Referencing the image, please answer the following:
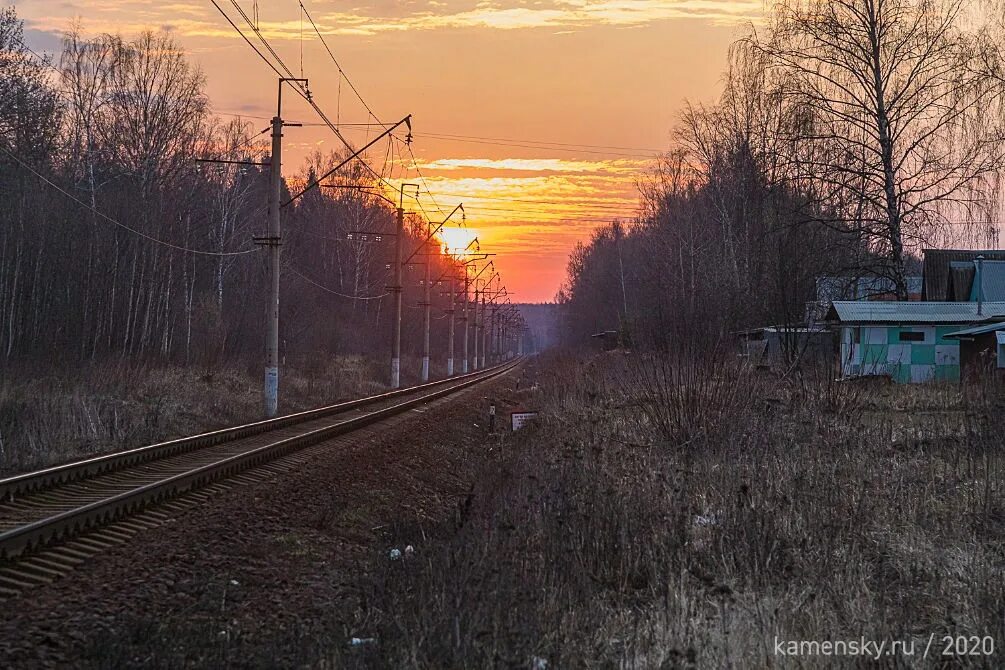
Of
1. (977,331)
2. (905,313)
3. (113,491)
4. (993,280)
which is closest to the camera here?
(113,491)

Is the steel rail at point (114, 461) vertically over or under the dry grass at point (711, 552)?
under

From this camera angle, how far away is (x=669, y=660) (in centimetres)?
594

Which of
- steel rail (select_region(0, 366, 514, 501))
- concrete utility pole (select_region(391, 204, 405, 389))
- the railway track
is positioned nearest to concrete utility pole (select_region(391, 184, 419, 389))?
concrete utility pole (select_region(391, 204, 405, 389))

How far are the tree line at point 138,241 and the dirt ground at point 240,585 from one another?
1385 cm

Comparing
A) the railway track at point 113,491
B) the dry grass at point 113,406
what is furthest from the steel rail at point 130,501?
the dry grass at point 113,406

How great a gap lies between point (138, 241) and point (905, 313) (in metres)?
29.2

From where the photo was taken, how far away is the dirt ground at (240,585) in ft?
20.2

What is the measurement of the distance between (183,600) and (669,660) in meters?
3.68

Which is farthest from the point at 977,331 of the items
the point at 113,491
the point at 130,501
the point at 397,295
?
the point at 130,501

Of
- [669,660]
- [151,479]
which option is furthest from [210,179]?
[669,660]

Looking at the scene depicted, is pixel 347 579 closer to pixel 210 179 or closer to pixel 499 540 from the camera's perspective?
pixel 499 540

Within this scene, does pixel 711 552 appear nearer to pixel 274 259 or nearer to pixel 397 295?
pixel 274 259

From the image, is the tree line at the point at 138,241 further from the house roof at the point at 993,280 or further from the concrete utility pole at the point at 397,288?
the house roof at the point at 993,280

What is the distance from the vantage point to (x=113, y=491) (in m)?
11.4
